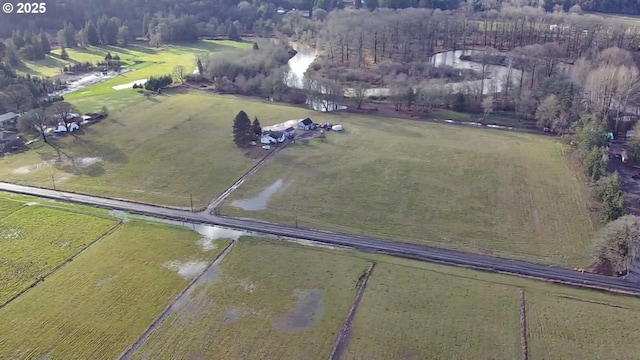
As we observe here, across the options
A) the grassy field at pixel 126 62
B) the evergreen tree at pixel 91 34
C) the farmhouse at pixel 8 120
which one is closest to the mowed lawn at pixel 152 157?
the grassy field at pixel 126 62

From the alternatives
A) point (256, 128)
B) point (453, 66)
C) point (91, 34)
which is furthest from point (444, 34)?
point (91, 34)

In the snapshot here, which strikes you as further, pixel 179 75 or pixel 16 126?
pixel 179 75

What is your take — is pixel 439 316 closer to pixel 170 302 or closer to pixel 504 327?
pixel 504 327

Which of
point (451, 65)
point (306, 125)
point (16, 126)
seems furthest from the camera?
point (451, 65)

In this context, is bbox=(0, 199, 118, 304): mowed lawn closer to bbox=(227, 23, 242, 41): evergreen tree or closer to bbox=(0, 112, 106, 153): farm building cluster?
bbox=(0, 112, 106, 153): farm building cluster

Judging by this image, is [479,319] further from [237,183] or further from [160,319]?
[237,183]

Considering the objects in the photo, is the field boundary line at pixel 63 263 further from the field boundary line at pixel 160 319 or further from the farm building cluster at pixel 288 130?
the farm building cluster at pixel 288 130
